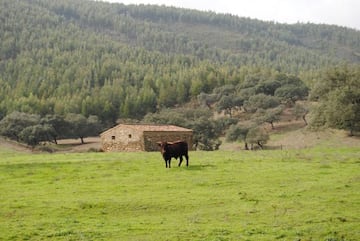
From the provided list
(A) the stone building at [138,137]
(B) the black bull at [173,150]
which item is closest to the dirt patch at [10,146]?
(A) the stone building at [138,137]

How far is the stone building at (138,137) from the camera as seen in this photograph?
56.4m

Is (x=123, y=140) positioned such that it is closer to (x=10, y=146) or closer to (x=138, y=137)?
(x=138, y=137)

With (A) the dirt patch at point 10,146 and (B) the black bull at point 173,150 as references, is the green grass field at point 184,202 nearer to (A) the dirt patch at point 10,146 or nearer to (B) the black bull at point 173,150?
(B) the black bull at point 173,150

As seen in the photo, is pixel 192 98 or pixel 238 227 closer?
pixel 238 227

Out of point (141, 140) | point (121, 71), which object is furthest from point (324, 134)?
point (121, 71)

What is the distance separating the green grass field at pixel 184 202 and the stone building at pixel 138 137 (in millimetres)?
27028

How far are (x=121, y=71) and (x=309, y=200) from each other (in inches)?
6679

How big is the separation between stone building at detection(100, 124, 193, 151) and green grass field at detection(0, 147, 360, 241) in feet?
88.7

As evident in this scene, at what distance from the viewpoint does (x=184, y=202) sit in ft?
60.7

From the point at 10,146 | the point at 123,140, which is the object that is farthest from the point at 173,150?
the point at 10,146

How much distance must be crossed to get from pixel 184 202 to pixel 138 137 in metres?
38.3

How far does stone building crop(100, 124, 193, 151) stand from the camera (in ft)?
185

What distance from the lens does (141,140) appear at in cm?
5622

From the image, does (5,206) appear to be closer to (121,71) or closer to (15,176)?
(15,176)
